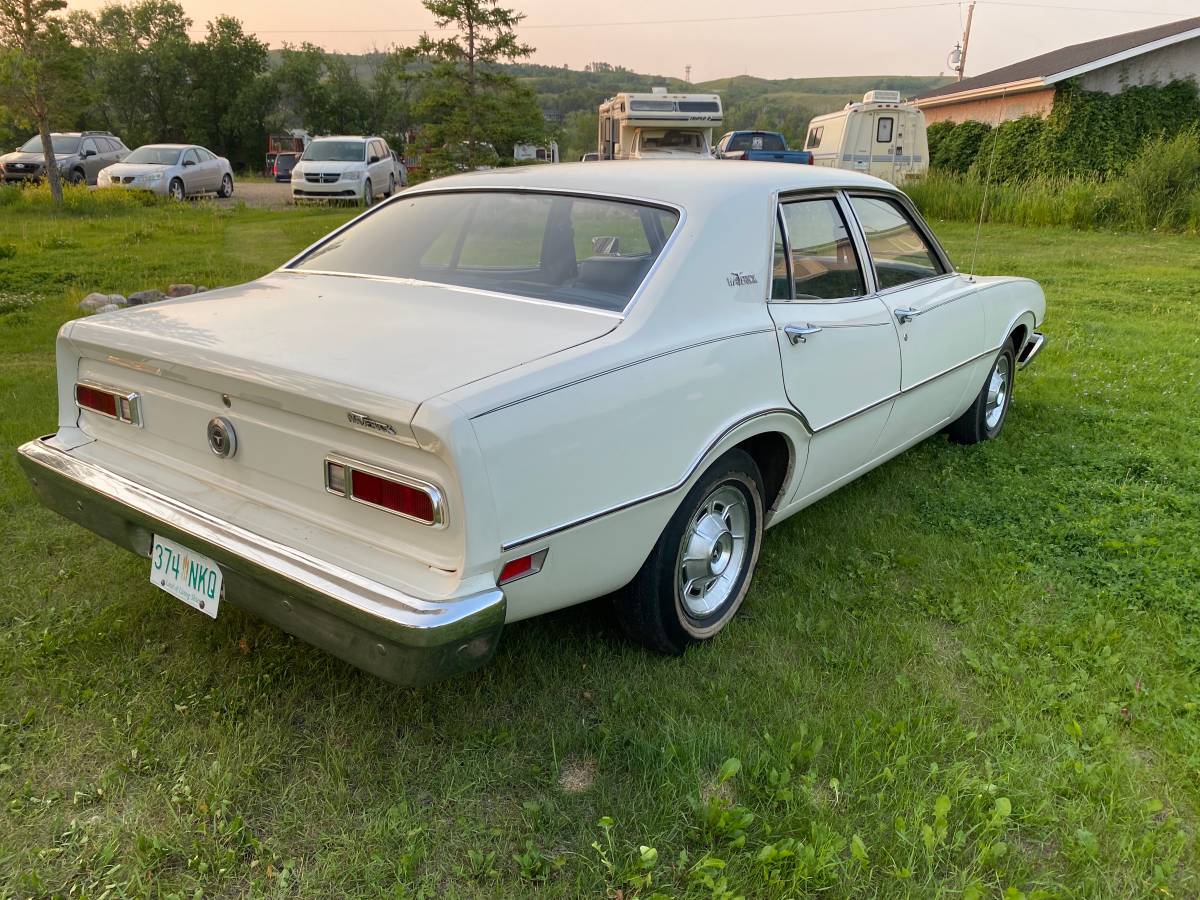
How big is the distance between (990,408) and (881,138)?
727 inches

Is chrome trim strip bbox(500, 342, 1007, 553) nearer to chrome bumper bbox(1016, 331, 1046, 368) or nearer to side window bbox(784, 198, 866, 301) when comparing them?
side window bbox(784, 198, 866, 301)

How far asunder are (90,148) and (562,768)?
80.1ft

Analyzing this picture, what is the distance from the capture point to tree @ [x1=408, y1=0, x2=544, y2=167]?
1891cm

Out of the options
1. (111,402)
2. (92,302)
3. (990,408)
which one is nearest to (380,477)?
(111,402)

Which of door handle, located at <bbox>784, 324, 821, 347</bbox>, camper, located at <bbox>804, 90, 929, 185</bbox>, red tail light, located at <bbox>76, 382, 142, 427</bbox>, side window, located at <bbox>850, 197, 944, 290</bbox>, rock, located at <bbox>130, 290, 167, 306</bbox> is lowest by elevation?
rock, located at <bbox>130, 290, 167, 306</bbox>

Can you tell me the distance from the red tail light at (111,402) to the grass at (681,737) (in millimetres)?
754

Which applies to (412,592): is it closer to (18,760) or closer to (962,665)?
(18,760)

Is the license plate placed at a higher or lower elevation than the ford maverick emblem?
lower

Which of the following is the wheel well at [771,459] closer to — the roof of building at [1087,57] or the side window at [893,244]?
the side window at [893,244]

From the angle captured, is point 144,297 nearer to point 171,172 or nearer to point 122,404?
point 122,404

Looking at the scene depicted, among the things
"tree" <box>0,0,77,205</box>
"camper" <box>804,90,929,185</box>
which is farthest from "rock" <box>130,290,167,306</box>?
"camper" <box>804,90,929,185</box>

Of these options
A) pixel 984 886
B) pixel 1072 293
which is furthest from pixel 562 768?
pixel 1072 293

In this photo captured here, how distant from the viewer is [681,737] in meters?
2.55

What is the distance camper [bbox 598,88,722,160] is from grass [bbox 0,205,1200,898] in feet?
52.2
